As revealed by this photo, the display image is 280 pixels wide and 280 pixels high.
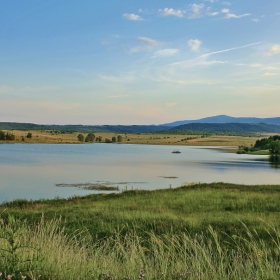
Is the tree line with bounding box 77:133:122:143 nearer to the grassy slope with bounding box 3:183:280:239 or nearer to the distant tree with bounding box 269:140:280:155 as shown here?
the distant tree with bounding box 269:140:280:155

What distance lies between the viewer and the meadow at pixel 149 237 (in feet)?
14.6

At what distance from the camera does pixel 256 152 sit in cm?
10194

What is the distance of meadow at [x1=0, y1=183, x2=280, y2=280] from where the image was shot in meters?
4.44

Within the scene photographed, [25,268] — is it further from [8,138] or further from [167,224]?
[8,138]

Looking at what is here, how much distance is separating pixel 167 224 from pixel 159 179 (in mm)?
28362

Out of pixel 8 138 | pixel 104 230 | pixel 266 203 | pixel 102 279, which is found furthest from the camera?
pixel 8 138

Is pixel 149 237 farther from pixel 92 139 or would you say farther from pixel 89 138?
pixel 92 139

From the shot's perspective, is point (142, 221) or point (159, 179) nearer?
point (142, 221)

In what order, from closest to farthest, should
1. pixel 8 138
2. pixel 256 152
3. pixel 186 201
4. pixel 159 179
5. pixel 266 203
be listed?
pixel 266 203
pixel 186 201
pixel 159 179
pixel 256 152
pixel 8 138

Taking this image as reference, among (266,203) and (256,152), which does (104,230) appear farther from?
(256,152)

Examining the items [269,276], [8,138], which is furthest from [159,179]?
[8,138]

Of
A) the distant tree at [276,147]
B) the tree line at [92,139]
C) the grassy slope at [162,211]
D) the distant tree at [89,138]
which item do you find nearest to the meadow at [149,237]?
the grassy slope at [162,211]

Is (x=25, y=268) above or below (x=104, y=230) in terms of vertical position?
above

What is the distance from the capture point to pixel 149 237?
10.9 m
